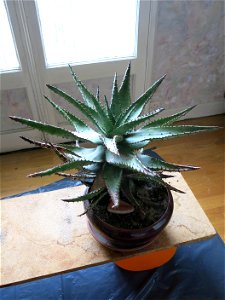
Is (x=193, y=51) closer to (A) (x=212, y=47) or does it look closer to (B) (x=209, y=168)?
(A) (x=212, y=47)

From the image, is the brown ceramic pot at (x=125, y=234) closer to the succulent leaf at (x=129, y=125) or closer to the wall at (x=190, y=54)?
the succulent leaf at (x=129, y=125)

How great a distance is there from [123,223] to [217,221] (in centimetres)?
89

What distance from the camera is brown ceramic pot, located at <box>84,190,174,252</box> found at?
0.78m

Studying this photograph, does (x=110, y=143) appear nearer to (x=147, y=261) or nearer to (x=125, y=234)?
(x=125, y=234)

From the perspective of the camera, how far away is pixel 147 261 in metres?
1.20

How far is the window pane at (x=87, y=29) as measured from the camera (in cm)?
153

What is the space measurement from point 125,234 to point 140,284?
0.58 metres

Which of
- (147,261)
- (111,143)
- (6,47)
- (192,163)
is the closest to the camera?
(111,143)

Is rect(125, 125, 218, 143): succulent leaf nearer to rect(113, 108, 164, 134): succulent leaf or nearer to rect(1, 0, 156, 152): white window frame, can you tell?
rect(113, 108, 164, 134): succulent leaf

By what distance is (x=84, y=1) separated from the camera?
1523 millimetres

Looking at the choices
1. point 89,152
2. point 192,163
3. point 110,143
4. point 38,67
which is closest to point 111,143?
point 110,143

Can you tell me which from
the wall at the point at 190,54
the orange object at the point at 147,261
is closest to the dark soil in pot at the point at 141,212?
the orange object at the point at 147,261

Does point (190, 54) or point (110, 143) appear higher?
point (110, 143)

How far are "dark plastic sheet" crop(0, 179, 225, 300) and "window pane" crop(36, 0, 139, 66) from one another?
1134 mm
